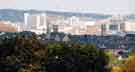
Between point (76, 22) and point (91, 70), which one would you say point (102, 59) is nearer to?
point (91, 70)

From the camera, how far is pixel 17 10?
447 feet

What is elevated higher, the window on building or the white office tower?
the white office tower

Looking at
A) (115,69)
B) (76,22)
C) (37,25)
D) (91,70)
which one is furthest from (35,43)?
(76,22)

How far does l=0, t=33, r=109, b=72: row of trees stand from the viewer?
18.2 metres

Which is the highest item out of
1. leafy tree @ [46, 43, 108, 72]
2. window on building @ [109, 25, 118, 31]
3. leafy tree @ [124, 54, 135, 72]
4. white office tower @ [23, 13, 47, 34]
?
white office tower @ [23, 13, 47, 34]

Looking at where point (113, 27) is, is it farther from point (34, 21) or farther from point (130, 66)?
point (130, 66)

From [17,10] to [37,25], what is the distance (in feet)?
85.8

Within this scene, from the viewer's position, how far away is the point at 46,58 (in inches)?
758

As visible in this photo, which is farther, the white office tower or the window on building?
the white office tower

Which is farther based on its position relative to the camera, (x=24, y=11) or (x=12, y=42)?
(x=24, y=11)

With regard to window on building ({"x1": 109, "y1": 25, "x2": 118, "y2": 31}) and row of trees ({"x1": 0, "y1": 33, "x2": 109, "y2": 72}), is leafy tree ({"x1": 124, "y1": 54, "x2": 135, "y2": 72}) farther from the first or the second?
window on building ({"x1": 109, "y1": 25, "x2": 118, "y2": 31})

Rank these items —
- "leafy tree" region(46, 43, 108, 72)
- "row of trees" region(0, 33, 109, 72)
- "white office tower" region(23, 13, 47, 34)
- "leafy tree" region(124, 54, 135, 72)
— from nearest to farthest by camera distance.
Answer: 1. "row of trees" region(0, 33, 109, 72)
2. "leafy tree" region(46, 43, 108, 72)
3. "leafy tree" region(124, 54, 135, 72)
4. "white office tower" region(23, 13, 47, 34)

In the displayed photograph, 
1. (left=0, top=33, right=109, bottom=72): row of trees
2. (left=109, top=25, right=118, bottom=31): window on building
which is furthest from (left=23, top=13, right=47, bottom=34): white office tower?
(left=0, top=33, right=109, bottom=72): row of trees

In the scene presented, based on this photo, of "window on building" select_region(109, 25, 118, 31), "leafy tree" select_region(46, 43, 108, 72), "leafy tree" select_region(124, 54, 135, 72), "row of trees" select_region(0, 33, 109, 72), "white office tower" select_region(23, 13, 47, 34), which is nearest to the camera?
"row of trees" select_region(0, 33, 109, 72)
